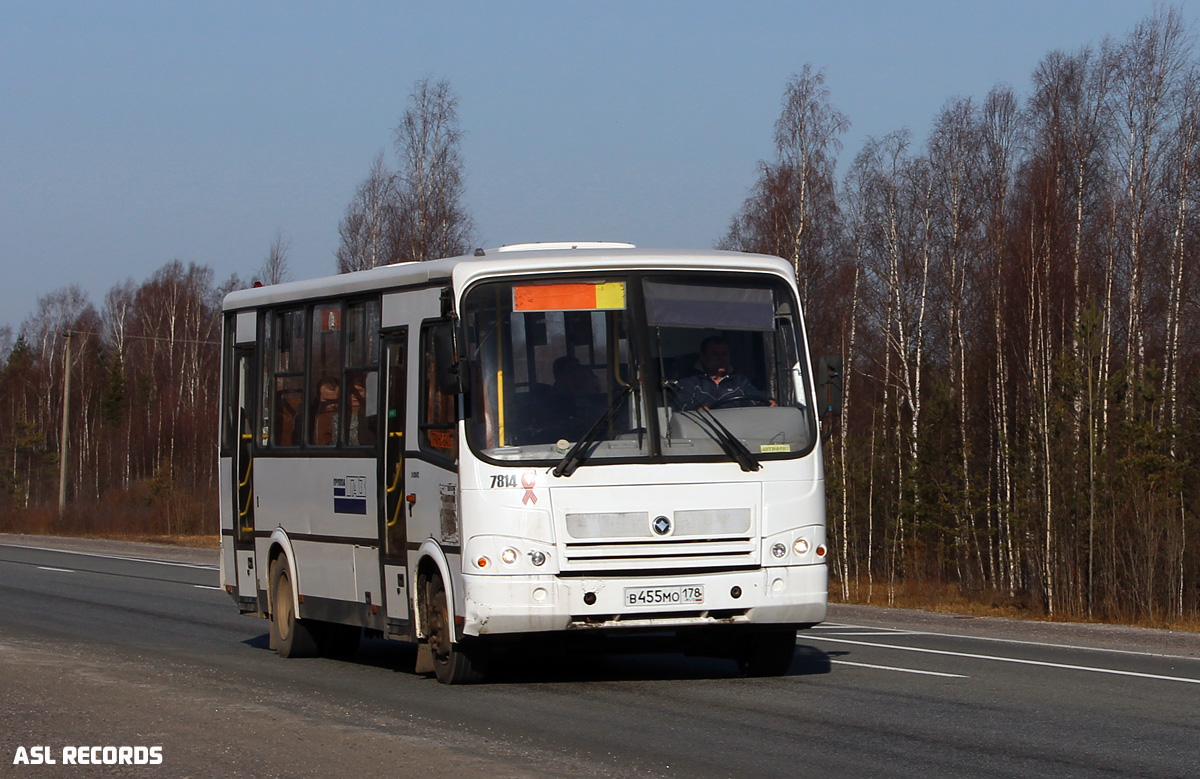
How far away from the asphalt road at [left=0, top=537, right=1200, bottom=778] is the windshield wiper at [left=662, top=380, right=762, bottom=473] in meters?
1.56

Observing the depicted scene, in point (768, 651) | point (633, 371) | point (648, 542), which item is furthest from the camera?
point (768, 651)

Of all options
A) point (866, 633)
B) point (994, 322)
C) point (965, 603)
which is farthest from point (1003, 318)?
point (866, 633)

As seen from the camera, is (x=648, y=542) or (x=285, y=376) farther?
(x=285, y=376)

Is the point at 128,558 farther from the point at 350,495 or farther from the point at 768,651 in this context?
the point at 768,651

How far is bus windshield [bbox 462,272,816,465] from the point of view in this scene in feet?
35.3

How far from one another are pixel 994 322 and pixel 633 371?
122 feet

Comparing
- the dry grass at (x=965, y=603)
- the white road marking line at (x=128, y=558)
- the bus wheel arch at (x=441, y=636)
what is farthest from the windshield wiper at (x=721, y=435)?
the white road marking line at (x=128, y=558)

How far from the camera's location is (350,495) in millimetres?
12672

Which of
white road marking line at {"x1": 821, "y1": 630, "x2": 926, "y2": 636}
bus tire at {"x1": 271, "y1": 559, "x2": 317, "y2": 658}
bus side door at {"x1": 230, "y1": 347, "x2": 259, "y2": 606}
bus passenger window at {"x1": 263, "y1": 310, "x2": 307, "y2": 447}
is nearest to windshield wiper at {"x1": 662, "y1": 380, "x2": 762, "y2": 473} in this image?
bus passenger window at {"x1": 263, "y1": 310, "x2": 307, "y2": 447}

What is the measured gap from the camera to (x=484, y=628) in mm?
10523

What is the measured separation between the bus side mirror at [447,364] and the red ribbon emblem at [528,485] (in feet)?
2.35

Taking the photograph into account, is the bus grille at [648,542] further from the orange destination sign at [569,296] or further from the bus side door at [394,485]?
the bus side door at [394,485]

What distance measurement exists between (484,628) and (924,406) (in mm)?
38371

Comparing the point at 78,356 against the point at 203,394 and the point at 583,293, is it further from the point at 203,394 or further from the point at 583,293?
the point at 583,293
